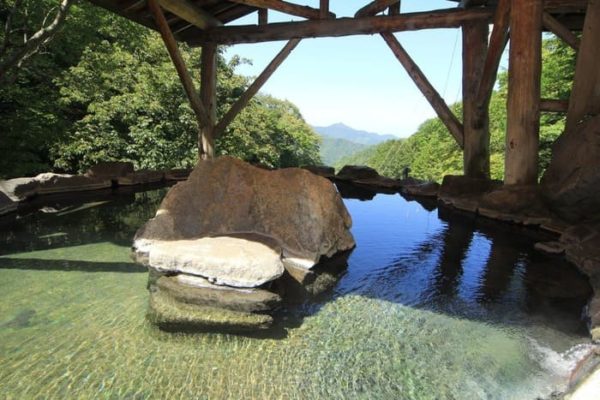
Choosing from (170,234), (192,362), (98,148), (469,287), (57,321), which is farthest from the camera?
(98,148)

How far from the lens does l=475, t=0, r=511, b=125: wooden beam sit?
6016 millimetres

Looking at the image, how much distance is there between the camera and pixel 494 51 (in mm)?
6293

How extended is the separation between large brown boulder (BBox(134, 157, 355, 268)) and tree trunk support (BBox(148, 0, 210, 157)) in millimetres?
3193

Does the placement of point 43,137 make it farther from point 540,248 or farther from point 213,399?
point 540,248

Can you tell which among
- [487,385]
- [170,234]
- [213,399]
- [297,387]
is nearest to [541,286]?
[487,385]

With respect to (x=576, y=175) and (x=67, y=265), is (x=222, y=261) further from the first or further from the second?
(x=576, y=175)

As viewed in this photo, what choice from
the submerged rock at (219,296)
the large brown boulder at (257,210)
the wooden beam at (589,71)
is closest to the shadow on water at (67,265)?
the large brown boulder at (257,210)

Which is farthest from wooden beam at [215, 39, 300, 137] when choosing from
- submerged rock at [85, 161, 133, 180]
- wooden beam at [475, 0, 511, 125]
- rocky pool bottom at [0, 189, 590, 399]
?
rocky pool bottom at [0, 189, 590, 399]

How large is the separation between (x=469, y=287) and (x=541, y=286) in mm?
684

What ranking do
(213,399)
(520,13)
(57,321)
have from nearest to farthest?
(213,399) → (57,321) → (520,13)

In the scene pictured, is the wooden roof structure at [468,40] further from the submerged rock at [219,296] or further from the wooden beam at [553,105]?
the submerged rock at [219,296]

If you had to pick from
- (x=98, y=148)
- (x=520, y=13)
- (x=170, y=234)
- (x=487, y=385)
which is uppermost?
(x=520, y=13)

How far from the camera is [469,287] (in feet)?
12.3

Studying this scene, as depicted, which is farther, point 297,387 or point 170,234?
point 170,234
